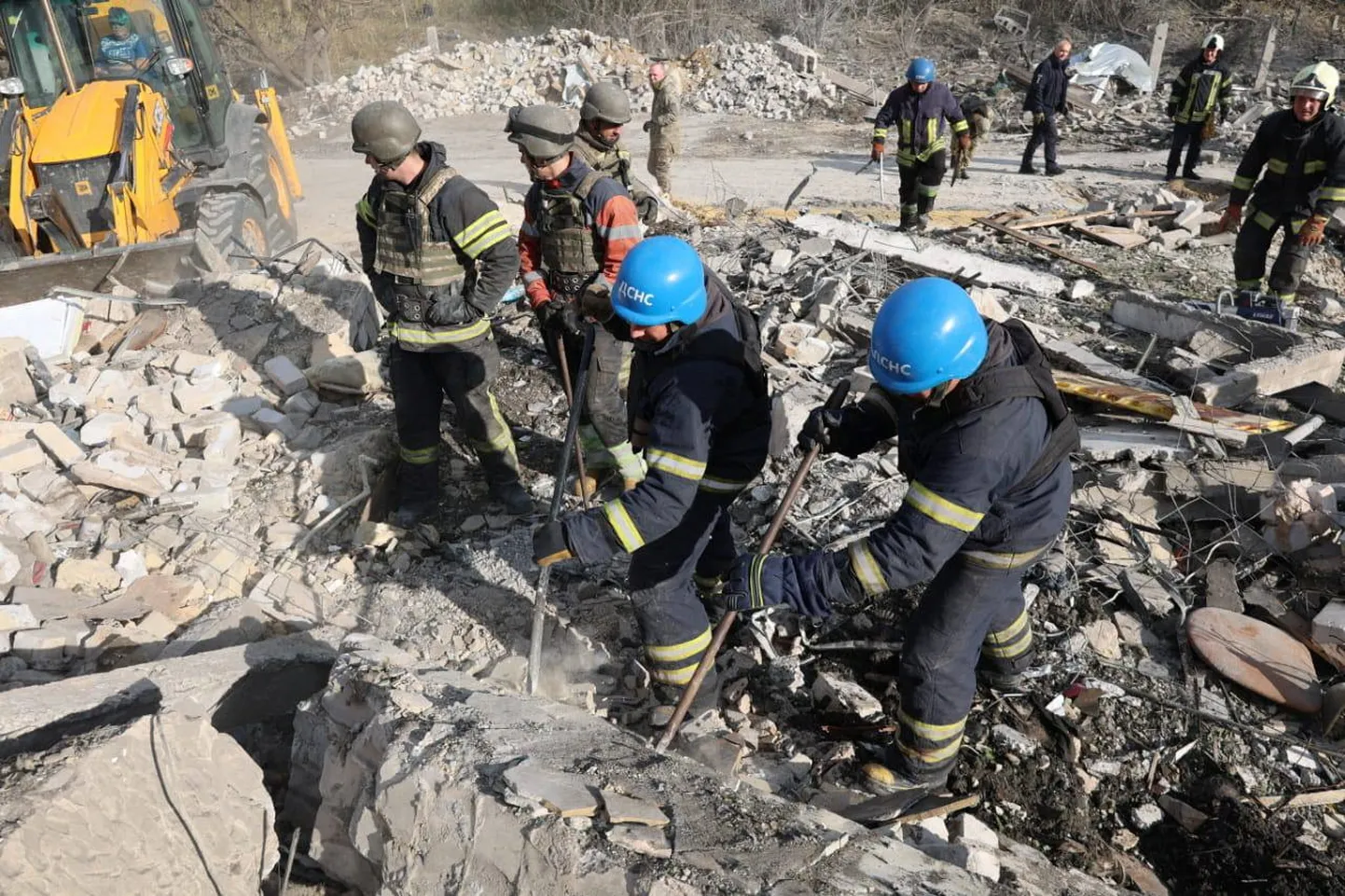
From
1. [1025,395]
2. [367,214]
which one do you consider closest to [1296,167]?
[1025,395]

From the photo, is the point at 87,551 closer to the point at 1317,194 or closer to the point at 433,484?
the point at 433,484

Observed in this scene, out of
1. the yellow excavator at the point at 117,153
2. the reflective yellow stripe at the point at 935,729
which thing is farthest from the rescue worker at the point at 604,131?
the reflective yellow stripe at the point at 935,729

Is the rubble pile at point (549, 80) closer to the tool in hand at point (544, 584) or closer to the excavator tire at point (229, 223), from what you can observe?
the excavator tire at point (229, 223)

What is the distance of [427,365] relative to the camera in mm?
4539

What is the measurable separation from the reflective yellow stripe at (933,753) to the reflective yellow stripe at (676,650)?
82 cm

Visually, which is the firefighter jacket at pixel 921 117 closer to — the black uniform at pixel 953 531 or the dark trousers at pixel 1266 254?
the dark trousers at pixel 1266 254

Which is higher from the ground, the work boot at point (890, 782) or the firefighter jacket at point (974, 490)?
the firefighter jacket at point (974, 490)

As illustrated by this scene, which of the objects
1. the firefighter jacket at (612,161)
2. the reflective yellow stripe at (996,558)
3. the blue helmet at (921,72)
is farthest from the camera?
the blue helmet at (921,72)

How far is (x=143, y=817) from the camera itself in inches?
105

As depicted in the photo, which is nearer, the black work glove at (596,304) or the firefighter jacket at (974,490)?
the firefighter jacket at (974,490)

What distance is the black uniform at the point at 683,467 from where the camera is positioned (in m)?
2.99

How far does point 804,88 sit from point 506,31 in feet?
25.1

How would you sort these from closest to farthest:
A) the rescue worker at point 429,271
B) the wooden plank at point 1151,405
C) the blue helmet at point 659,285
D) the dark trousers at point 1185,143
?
the blue helmet at point 659,285, the rescue worker at point 429,271, the wooden plank at point 1151,405, the dark trousers at point 1185,143

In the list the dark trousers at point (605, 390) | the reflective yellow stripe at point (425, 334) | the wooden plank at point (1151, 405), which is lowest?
the wooden plank at point (1151, 405)
